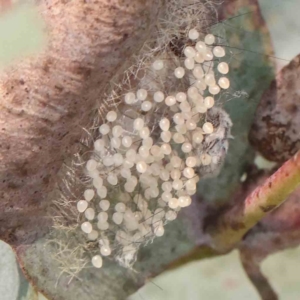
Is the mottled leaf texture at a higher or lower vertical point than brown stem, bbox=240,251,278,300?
higher

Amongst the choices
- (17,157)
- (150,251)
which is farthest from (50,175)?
(150,251)

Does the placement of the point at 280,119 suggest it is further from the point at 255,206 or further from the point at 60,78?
the point at 60,78

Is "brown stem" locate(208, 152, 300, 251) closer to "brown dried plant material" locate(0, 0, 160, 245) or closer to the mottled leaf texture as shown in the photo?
the mottled leaf texture

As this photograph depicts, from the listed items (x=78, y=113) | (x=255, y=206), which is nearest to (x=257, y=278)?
(x=255, y=206)

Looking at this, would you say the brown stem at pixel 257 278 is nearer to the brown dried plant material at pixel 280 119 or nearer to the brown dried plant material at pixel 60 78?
the brown dried plant material at pixel 280 119

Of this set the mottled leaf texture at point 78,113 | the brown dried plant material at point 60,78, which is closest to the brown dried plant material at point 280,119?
the mottled leaf texture at point 78,113

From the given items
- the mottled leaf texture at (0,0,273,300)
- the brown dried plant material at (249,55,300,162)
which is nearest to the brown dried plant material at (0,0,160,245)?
the mottled leaf texture at (0,0,273,300)

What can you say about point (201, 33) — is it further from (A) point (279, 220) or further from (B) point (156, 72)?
(A) point (279, 220)
